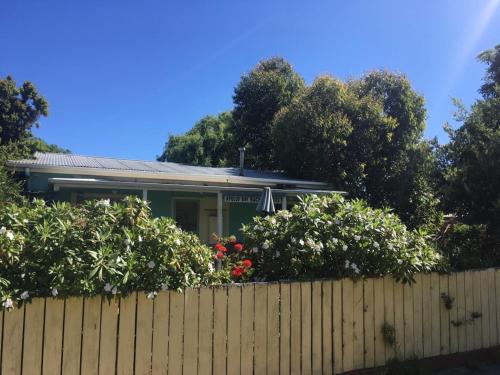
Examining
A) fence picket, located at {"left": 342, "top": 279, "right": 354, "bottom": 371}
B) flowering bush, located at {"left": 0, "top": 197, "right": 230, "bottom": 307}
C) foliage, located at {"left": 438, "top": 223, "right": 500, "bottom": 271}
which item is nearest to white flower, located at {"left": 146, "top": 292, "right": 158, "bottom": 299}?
flowering bush, located at {"left": 0, "top": 197, "right": 230, "bottom": 307}

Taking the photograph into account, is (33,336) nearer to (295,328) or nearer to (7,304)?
(7,304)

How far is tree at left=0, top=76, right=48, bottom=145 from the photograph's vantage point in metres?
22.9

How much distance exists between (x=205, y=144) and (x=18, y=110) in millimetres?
11807

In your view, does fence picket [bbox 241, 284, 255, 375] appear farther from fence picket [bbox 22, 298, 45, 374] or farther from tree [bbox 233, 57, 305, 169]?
tree [bbox 233, 57, 305, 169]

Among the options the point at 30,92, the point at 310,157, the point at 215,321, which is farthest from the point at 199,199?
the point at 30,92

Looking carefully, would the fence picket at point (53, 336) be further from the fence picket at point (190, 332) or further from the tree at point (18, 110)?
the tree at point (18, 110)

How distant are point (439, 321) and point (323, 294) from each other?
195 cm

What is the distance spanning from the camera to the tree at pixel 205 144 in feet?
98.1

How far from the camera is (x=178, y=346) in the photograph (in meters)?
4.35

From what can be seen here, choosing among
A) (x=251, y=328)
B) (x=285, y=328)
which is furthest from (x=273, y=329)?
(x=251, y=328)

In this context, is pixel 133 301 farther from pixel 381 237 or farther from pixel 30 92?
pixel 30 92

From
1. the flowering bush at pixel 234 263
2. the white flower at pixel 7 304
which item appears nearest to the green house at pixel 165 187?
the flowering bush at pixel 234 263

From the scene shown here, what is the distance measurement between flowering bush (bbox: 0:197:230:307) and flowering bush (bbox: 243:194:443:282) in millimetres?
1052

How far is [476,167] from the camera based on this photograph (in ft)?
27.8
